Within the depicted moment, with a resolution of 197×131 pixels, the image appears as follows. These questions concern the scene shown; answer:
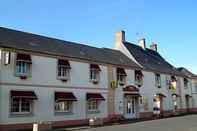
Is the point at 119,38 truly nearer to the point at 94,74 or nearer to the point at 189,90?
the point at 94,74

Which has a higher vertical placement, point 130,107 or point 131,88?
point 131,88

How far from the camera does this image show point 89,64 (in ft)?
108

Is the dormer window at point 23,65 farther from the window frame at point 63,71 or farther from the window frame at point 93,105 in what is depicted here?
the window frame at point 93,105

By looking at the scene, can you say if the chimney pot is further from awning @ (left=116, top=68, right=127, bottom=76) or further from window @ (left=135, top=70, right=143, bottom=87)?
awning @ (left=116, top=68, right=127, bottom=76)

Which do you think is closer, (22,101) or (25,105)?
(22,101)

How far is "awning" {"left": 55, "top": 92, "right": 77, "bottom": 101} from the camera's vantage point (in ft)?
93.7

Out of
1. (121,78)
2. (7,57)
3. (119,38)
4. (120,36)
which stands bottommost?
(121,78)

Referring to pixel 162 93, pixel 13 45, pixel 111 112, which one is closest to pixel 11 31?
pixel 13 45

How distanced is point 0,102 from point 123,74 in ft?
51.0

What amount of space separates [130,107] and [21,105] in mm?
15252

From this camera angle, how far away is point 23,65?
26.8 metres

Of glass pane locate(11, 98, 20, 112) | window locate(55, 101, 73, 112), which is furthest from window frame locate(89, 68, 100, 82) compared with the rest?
glass pane locate(11, 98, 20, 112)

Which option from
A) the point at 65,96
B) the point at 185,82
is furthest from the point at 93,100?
the point at 185,82

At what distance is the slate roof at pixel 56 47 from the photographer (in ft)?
90.9
